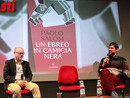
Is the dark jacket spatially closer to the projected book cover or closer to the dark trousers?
the projected book cover

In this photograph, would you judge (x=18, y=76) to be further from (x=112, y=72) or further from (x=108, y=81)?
(x=112, y=72)

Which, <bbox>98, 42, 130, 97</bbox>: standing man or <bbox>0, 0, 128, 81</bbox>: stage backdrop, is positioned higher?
<bbox>0, 0, 128, 81</bbox>: stage backdrop

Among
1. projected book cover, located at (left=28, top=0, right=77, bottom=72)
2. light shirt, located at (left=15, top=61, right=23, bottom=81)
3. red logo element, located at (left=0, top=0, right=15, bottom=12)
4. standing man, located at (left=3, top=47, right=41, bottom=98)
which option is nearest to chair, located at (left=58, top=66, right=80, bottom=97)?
projected book cover, located at (left=28, top=0, right=77, bottom=72)

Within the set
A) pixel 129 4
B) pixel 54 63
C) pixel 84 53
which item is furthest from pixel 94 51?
pixel 129 4

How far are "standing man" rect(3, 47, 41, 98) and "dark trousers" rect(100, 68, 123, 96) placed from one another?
1102mm

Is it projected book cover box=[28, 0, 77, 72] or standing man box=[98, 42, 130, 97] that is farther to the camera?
projected book cover box=[28, 0, 77, 72]

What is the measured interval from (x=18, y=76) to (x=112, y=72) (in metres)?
1.65

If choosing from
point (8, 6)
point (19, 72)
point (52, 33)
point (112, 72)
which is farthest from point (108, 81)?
point (8, 6)

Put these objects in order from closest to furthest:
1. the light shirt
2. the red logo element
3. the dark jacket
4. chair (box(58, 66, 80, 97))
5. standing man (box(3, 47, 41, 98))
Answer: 1. standing man (box(3, 47, 41, 98))
2. the dark jacket
3. the light shirt
4. chair (box(58, 66, 80, 97))
5. the red logo element

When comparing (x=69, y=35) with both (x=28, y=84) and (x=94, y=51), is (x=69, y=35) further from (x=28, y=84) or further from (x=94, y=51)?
(x=28, y=84)

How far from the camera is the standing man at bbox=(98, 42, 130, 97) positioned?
3193mm

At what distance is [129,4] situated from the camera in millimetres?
4934

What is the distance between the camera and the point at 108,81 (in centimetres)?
322

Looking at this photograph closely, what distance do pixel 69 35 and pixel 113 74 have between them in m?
1.49
